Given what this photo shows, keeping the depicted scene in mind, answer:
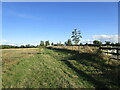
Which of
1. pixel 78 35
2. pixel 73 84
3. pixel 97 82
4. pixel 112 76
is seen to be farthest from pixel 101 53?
pixel 78 35

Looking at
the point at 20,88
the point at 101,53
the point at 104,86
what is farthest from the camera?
the point at 101,53

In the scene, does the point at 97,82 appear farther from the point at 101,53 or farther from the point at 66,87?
the point at 101,53

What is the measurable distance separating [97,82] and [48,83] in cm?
252

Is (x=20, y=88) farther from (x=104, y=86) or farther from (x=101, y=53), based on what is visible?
(x=101, y=53)

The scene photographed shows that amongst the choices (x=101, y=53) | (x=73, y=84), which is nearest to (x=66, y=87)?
(x=73, y=84)

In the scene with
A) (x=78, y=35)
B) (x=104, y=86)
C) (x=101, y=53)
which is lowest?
(x=104, y=86)

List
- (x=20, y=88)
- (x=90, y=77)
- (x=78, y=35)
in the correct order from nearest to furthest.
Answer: (x=20, y=88)
(x=90, y=77)
(x=78, y=35)

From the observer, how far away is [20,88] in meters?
4.36

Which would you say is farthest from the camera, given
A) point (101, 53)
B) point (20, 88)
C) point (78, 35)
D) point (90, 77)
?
point (78, 35)

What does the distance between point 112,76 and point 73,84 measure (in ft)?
8.66

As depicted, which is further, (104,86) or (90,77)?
(90,77)

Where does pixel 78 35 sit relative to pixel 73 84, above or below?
above

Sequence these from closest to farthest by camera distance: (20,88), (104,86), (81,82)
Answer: (20,88) → (104,86) → (81,82)

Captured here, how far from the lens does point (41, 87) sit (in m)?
Result: 4.46
